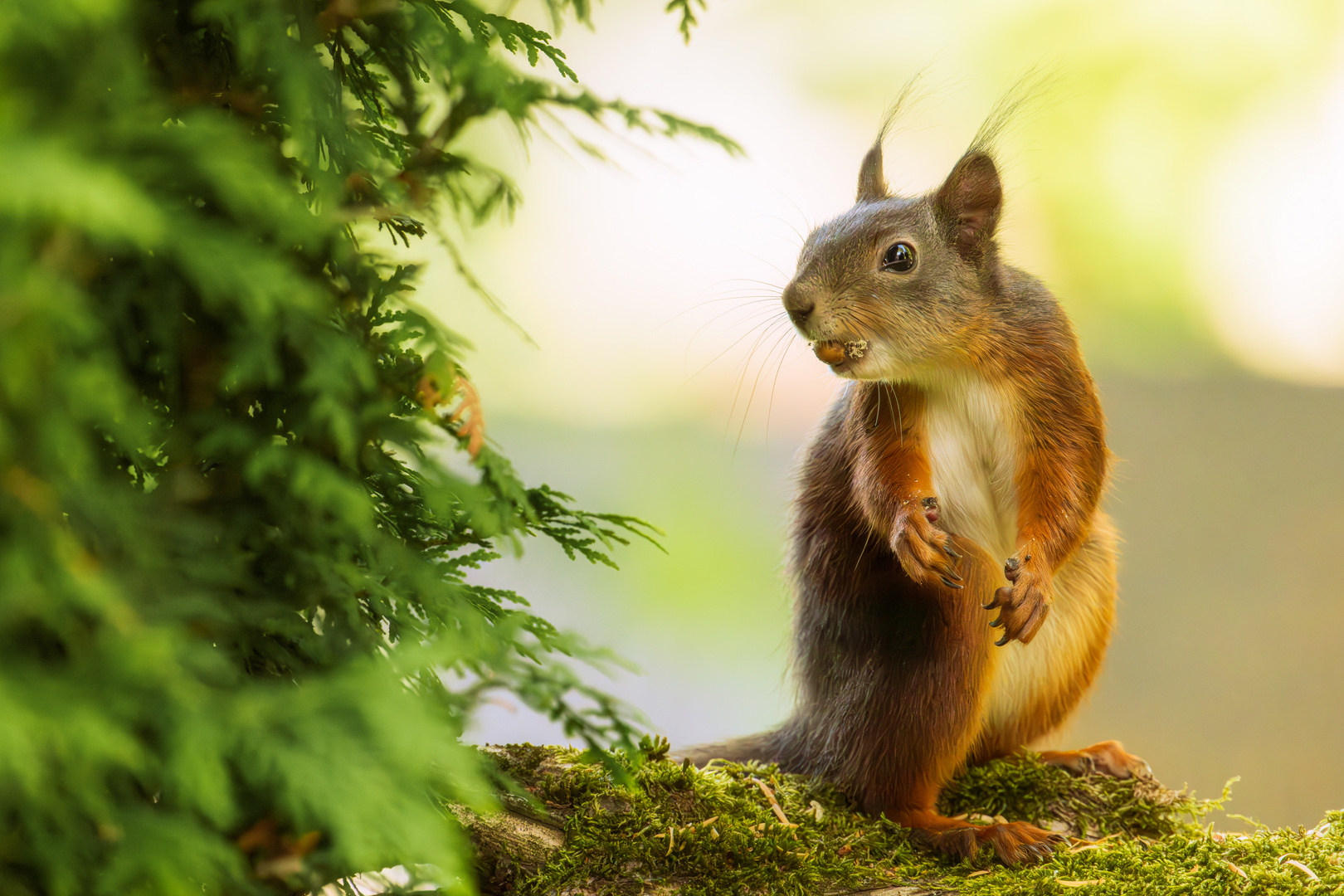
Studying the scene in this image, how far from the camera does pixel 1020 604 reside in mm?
1270

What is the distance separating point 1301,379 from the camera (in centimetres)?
256

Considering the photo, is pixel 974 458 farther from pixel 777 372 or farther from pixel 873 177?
pixel 873 177

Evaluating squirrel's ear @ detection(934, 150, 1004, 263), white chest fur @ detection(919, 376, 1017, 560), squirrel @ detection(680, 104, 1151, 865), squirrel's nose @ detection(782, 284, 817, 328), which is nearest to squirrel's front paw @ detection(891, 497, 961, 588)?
squirrel @ detection(680, 104, 1151, 865)

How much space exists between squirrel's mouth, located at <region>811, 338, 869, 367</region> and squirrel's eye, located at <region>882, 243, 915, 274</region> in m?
0.13

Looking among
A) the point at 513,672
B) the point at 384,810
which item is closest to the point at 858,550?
the point at 513,672

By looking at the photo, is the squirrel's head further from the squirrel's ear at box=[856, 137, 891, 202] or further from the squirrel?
the squirrel's ear at box=[856, 137, 891, 202]

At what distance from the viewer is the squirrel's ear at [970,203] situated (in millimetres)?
1452

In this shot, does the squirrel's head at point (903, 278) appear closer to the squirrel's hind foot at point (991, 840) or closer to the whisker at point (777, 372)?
the whisker at point (777, 372)

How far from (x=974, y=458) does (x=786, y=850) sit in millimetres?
619

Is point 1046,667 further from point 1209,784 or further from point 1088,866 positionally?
point 1209,784

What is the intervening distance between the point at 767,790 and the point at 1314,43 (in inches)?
93.6

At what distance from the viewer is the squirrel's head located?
1378mm

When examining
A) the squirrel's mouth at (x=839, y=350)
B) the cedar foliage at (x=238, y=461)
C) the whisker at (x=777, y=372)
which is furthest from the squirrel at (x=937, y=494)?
the cedar foliage at (x=238, y=461)

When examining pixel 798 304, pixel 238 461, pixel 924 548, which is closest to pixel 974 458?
pixel 924 548
